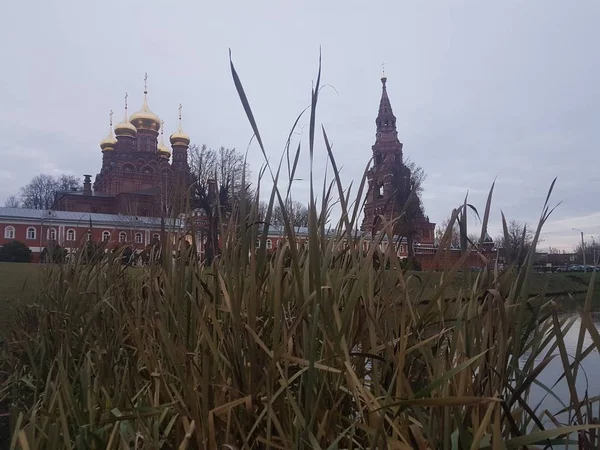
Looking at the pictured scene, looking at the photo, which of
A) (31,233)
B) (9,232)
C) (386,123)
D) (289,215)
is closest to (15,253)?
(9,232)

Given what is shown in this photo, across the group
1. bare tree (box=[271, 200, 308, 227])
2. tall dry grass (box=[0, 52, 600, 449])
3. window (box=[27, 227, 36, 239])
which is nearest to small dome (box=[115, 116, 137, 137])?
window (box=[27, 227, 36, 239])

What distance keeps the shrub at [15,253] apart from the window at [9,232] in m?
10.2

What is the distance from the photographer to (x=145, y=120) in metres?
50.0

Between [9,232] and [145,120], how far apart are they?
1806 centimetres

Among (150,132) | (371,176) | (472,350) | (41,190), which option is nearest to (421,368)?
(472,350)

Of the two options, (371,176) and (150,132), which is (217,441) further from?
(150,132)

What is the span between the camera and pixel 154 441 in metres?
1.47

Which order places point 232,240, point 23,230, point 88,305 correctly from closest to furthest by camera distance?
point 232,240
point 88,305
point 23,230

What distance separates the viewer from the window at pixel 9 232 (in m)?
37.0

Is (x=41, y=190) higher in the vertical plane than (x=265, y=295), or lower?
higher

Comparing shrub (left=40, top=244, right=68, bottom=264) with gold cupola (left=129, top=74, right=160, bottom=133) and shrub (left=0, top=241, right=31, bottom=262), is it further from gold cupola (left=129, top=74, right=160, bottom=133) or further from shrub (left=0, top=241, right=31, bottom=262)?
gold cupola (left=129, top=74, right=160, bottom=133)

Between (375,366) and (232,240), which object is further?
(232,240)

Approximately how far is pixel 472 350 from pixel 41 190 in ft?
201

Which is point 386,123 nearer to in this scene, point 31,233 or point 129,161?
point 129,161
